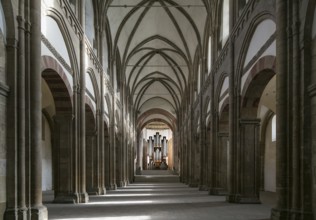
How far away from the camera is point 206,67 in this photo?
26250mm

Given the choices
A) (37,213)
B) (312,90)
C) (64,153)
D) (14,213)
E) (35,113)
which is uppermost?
(312,90)

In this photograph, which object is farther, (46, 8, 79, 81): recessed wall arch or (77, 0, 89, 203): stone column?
(77, 0, 89, 203): stone column

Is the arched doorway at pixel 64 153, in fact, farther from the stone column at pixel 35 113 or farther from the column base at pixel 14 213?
the column base at pixel 14 213

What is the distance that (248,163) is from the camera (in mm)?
15633

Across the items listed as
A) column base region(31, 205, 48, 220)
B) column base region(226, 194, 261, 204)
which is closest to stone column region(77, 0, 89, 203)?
column base region(226, 194, 261, 204)

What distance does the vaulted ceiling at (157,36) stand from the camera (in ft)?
84.2

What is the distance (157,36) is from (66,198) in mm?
18593

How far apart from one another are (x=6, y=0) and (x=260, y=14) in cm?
719

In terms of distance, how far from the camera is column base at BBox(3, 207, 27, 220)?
9.23 meters

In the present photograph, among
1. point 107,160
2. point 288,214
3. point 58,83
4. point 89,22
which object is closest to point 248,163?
point 288,214

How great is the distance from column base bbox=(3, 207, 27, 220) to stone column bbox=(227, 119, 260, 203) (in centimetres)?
845

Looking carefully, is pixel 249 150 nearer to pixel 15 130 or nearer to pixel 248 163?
pixel 248 163

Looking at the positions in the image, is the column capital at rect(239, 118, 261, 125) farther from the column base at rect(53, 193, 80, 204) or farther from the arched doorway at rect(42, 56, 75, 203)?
the column base at rect(53, 193, 80, 204)

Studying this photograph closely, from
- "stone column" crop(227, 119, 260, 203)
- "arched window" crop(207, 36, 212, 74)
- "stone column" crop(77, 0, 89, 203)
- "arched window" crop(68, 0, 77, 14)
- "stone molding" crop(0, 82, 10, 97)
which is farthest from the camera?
"arched window" crop(207, 36, 212, 74)
